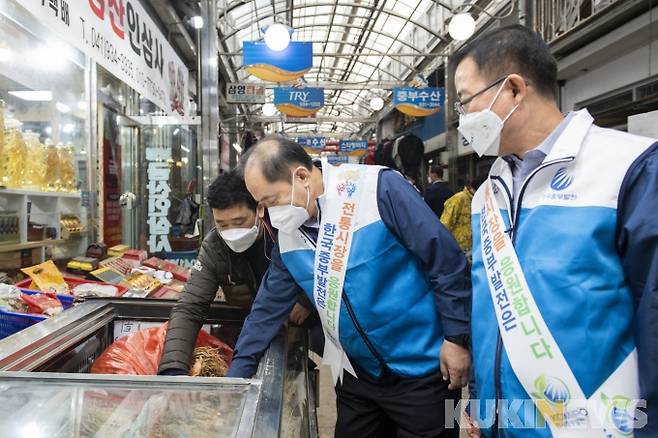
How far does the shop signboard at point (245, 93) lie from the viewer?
971 cm

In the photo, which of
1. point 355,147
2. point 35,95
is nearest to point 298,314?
point 35,95

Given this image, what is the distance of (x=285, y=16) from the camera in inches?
399

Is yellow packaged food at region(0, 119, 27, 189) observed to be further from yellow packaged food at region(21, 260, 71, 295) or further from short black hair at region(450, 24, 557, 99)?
short black hair at region(450, 24, 557, 99)

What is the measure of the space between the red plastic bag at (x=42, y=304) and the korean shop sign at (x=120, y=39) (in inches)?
56.2

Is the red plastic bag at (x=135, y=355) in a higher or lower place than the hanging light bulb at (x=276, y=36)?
lower

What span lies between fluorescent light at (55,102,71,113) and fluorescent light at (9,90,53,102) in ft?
0.54

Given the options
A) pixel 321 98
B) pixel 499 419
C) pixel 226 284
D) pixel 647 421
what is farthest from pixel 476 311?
pixel 321 98

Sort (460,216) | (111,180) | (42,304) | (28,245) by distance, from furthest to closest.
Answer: (111,180) → (460,216) → (28,245) → (42,304)

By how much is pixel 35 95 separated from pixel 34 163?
81cm

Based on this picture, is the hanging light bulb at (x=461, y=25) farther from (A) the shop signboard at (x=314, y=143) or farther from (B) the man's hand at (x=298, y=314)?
(A) the shop signboard at (x=314, y=143)

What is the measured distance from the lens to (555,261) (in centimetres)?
110

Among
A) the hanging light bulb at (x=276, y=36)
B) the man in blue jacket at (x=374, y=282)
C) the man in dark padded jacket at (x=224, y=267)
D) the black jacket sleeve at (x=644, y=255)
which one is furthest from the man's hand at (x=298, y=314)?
the hanging light bulb at (x=276, y=36)

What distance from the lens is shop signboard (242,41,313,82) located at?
7.26 meters

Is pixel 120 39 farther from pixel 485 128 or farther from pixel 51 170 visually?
pixel 485 128
